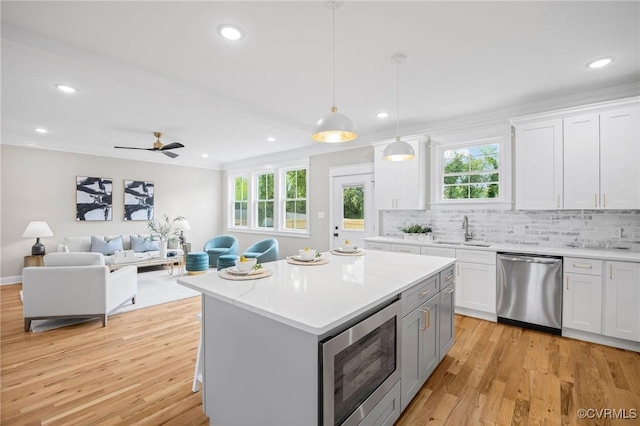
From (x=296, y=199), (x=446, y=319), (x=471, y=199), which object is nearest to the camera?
(x=446, y=319)

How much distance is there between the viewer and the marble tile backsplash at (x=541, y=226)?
10.8ft

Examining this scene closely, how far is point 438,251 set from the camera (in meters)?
3.96

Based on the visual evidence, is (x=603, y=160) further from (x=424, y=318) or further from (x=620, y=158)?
(x=424, y=318)

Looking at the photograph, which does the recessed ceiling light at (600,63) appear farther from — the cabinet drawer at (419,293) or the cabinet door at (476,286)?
the cabinet drawer at (419,293)

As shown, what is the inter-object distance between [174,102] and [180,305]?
2746mm

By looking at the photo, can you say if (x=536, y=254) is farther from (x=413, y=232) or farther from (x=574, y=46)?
(x=574, y=46)

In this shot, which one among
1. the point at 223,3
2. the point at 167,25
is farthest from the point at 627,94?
A: the point at 167,25

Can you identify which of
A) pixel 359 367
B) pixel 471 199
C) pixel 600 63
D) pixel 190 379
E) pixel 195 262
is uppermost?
pixel 600 63

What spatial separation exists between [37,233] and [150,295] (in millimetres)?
2420

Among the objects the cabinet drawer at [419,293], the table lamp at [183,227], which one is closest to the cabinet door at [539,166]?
the cabinet drawer at [419,293]

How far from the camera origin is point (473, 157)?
424cm

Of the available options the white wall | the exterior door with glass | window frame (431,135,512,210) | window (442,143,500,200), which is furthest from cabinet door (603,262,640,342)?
the white wall

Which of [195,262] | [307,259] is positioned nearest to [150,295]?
[195,262]

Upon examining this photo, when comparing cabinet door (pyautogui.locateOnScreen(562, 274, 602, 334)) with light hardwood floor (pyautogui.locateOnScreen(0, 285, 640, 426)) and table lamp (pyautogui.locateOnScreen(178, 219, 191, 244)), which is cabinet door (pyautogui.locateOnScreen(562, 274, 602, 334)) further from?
table lamp (pyautogui.locateOnScreen(178, 219, 191, 244))
